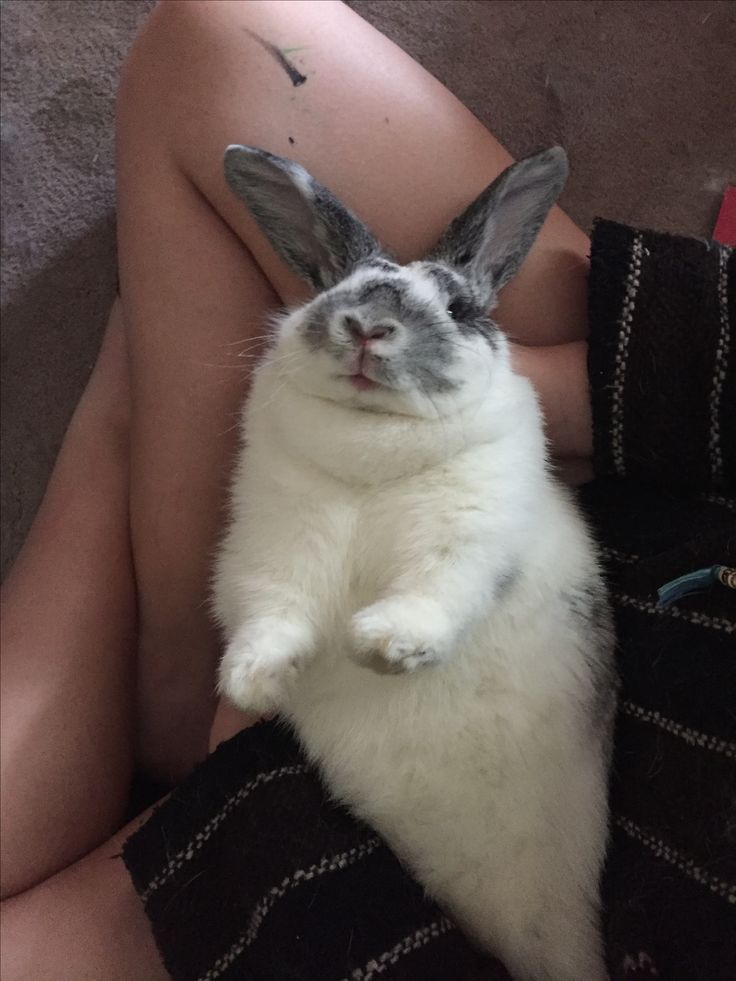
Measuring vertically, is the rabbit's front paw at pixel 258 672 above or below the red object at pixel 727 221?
below

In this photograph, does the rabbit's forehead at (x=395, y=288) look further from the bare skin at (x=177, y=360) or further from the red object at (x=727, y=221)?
the red object at (x=727, y=221)

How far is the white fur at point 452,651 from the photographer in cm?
80

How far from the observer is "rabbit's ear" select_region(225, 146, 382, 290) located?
883 mm

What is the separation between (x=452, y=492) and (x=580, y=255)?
43 centimetres

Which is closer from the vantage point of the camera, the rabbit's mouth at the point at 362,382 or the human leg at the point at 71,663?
the rabbit's mouth at the point at 362,382

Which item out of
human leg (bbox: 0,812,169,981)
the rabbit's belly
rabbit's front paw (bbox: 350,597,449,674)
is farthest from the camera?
human leg (bbox: 0,812,169,981)

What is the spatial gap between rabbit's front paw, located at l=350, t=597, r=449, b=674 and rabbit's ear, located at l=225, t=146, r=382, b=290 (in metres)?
0.40

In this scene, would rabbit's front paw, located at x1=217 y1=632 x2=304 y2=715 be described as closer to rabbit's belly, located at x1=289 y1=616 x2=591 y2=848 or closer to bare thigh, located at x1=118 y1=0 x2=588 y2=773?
rabbit's belly, located at x1=289 y1=616 x2=591 y2=848

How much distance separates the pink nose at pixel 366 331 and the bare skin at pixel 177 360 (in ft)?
0.97

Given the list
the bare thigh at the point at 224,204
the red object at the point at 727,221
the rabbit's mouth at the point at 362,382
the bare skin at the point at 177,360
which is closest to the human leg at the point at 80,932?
the bare skin at the point at 177,360

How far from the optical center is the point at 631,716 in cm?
86

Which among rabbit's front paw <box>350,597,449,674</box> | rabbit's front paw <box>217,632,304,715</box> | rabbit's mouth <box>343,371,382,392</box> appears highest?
rabbit's mouth <box>343,371,382,392</box>

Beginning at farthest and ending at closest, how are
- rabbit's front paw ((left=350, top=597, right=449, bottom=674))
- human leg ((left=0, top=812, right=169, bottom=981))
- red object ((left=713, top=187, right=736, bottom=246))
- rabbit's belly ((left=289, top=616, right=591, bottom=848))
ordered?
red object ((left=713, top=187, right=736, bottom=246)) → human leg ((left=0, top=812, right=169, bottom=981)) → rabbit's belly ((left=289, top=616, right=591, bottom=848)) → rabbit's front paw ((left=350, top=597, right=449, bottom=674))

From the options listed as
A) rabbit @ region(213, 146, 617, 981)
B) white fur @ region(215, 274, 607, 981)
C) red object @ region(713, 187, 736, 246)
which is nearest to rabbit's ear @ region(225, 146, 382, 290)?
A: rabbit @ region(213, 146, 617, 981)
